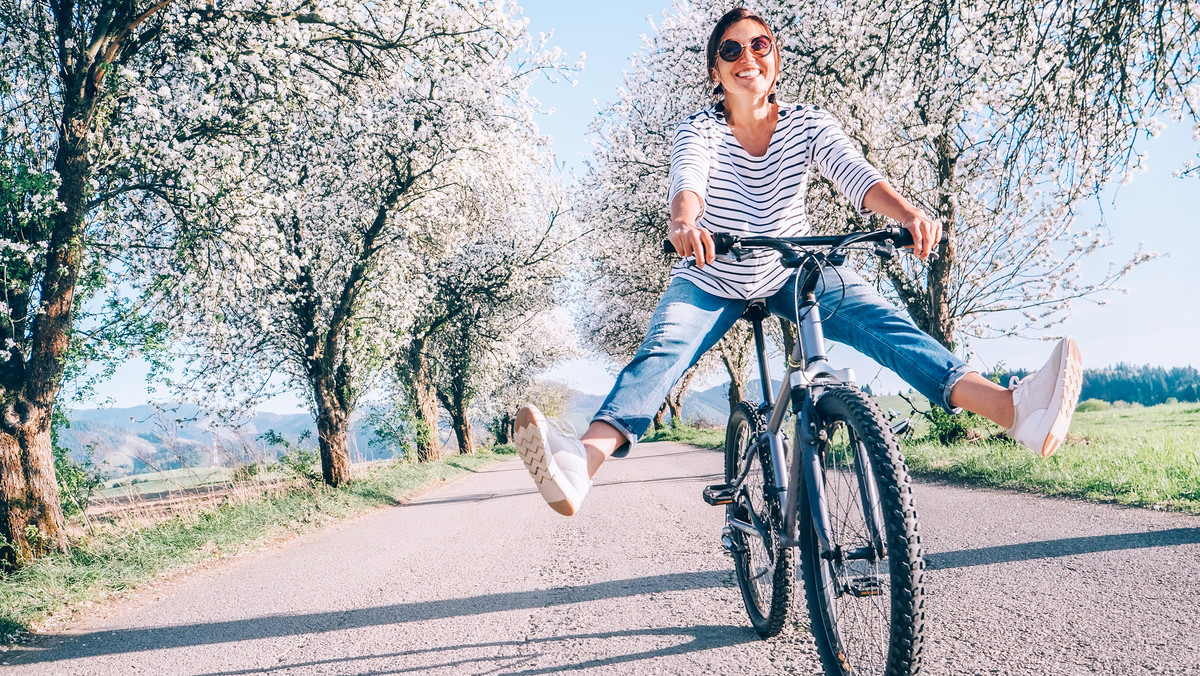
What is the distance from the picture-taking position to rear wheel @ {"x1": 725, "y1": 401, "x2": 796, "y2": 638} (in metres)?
2.87

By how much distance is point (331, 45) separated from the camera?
9.44 m

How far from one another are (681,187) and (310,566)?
5.10 meters

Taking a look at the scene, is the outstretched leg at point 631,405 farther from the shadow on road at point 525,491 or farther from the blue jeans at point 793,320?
the shadow on road at point 525,491

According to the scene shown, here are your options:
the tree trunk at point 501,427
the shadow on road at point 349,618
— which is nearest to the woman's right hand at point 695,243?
the shadow on road at point 349,618

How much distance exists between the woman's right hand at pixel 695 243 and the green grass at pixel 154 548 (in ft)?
16.8

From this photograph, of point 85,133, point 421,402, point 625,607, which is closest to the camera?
point 625,607

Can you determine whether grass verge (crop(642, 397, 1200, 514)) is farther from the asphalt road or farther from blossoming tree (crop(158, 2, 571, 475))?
blossoming tree (crop(158, 2, 571, 475))

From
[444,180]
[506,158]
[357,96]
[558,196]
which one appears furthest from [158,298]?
[558,196]

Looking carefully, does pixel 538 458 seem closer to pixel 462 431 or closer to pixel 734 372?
pixel 734 372

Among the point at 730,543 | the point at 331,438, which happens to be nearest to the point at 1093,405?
the point at 331,438

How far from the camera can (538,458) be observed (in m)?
2.25

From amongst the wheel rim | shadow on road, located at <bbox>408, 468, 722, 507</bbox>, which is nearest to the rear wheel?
the wheel rim

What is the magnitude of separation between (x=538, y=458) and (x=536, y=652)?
138 cm

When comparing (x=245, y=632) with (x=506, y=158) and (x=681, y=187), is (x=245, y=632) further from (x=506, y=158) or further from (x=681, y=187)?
(x=506, y=158)
